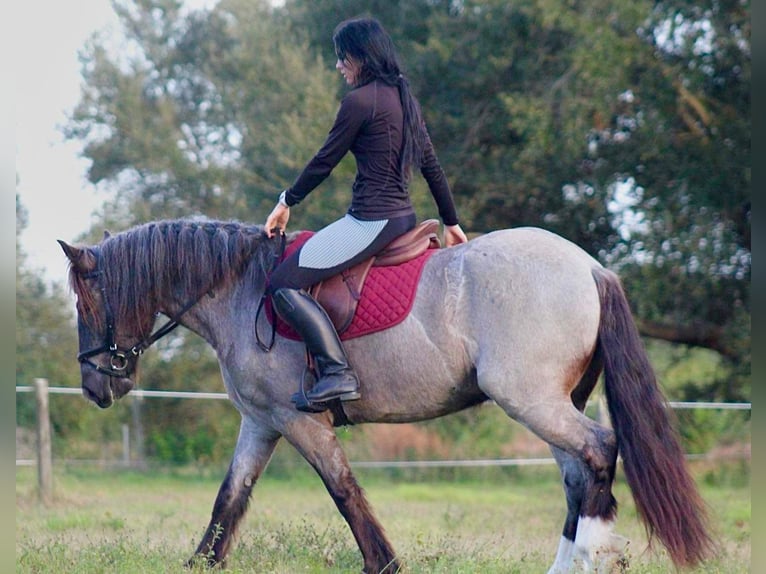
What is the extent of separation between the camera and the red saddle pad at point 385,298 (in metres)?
5.07

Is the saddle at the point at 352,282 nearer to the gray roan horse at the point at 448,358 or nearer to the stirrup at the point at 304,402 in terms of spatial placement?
the gray roan horse at the point at 448,358

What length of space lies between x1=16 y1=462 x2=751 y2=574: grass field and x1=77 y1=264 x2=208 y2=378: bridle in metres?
1.04

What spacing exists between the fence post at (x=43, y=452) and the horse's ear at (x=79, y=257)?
236 inches

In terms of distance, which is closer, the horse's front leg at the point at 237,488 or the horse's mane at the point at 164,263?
the horse's mane at the point at 164,263

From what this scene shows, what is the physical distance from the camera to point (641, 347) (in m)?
5.04

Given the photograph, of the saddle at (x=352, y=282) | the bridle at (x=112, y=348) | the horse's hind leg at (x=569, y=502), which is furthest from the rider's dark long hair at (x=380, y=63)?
the horse's hind leg at (x=569, y=502)

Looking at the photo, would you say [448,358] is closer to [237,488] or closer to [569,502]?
[569,502]

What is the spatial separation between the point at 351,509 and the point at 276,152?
13952 millimetres

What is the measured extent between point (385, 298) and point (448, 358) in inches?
17.9

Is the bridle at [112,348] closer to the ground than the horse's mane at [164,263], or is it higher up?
closer to the ground

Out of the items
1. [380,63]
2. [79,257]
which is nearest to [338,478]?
[79,257]

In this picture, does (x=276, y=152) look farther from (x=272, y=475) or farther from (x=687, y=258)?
(x=687, y=258)

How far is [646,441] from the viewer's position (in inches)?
191

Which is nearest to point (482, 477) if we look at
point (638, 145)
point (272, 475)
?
point (272, 475)
